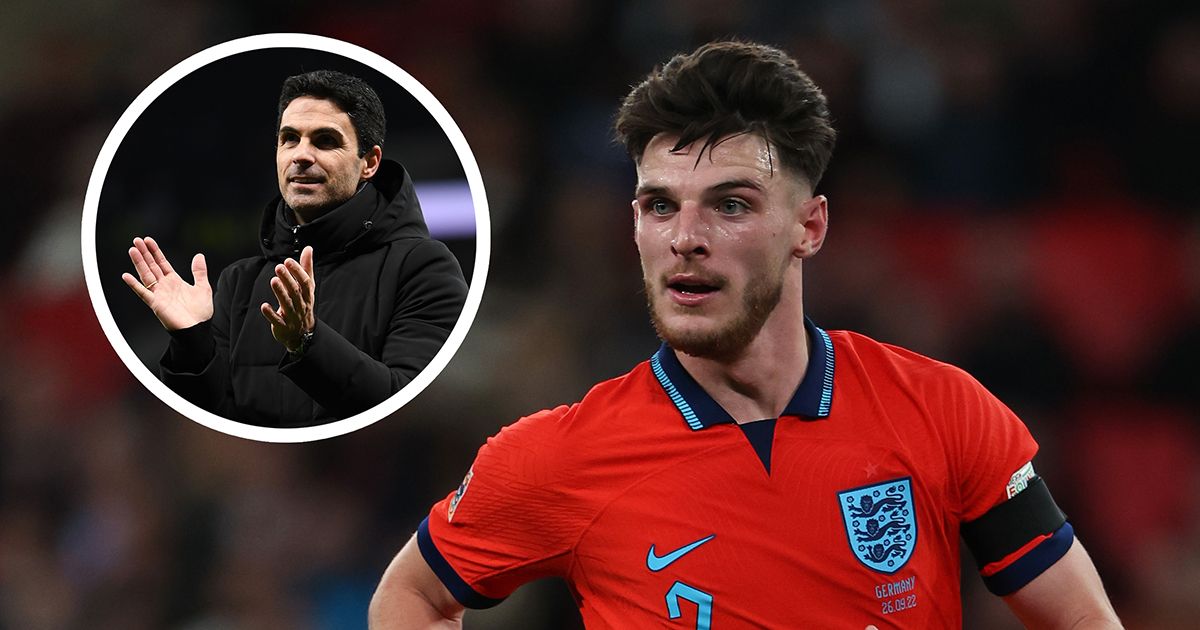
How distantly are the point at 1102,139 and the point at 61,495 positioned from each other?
5.15 metres

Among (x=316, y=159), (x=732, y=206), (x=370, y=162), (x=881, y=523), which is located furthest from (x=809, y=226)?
(x=316, y=159)

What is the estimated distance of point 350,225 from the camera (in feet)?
9.17

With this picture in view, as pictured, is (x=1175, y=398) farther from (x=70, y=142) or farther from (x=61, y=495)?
(x=70, y=142)

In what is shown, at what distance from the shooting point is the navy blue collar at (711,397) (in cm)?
355

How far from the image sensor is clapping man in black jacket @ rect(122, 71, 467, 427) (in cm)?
274

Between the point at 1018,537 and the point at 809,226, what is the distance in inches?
33.4

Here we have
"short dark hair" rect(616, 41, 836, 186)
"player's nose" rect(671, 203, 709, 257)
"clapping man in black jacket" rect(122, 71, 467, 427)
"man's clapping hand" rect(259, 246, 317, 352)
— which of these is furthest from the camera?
"short dark hair" rect(616, 41, 836, 186)

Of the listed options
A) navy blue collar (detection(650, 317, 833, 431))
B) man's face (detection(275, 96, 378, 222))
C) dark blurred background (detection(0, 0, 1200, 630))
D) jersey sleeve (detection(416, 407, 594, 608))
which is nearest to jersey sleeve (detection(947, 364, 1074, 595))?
navy blue collar (detection(650, 317, 833, 431))

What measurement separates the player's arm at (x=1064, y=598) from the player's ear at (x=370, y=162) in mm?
1782

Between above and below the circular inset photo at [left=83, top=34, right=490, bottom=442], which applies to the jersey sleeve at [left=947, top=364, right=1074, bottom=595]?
below

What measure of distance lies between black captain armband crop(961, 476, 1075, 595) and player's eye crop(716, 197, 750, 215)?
88 cm

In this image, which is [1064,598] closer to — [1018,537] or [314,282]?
[1018,537]

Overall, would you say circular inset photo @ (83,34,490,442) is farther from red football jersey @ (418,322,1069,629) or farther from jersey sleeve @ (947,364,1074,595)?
jersey sleeve @ (947,364,1074,595)

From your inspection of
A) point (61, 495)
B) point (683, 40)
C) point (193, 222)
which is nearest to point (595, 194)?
point (683, 40)
